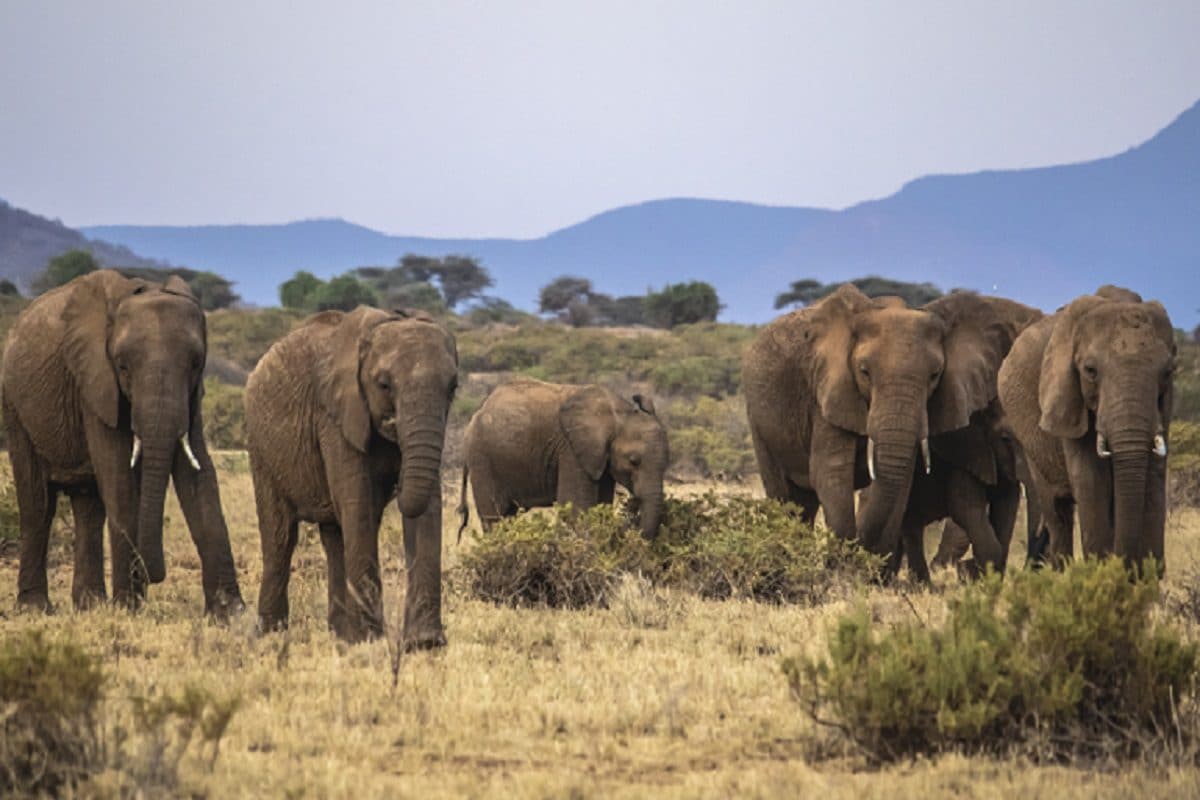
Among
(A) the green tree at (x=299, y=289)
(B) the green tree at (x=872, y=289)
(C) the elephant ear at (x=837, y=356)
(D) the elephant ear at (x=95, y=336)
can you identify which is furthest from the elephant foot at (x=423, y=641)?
(B) the green tree at (x=872, y=289)

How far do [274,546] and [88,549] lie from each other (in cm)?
186

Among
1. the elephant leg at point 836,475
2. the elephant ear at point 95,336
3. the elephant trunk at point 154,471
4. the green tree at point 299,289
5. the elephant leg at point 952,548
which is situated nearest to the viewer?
the elephant trunk at point 154,471

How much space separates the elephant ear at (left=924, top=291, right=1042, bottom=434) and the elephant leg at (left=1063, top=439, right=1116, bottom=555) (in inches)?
→ 65.1

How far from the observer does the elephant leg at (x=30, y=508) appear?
11914mm

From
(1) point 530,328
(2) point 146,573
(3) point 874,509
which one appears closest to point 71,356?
(2) point 146,573

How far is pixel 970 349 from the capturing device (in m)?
13.2

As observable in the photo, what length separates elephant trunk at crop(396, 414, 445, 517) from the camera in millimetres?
8922

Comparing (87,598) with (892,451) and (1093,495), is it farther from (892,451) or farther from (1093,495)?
(1093,495)

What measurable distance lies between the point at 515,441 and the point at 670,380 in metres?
23.4

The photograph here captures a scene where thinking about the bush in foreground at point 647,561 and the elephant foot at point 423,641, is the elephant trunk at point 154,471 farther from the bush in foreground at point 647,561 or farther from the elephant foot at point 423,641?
the bush in foreground at point 647,561

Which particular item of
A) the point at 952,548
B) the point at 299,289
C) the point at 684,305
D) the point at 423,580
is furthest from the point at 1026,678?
the point at 299,289

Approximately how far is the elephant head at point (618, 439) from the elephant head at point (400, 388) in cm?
545

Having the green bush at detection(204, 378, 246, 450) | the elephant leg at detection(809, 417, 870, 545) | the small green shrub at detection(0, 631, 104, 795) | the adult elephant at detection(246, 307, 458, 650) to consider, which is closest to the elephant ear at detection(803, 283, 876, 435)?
the elephant leg at detection(809, 417, 870, 545)

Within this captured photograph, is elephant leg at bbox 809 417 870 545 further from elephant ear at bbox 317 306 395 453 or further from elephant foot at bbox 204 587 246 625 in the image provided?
elephant ear at bbox 317 306 395 453
